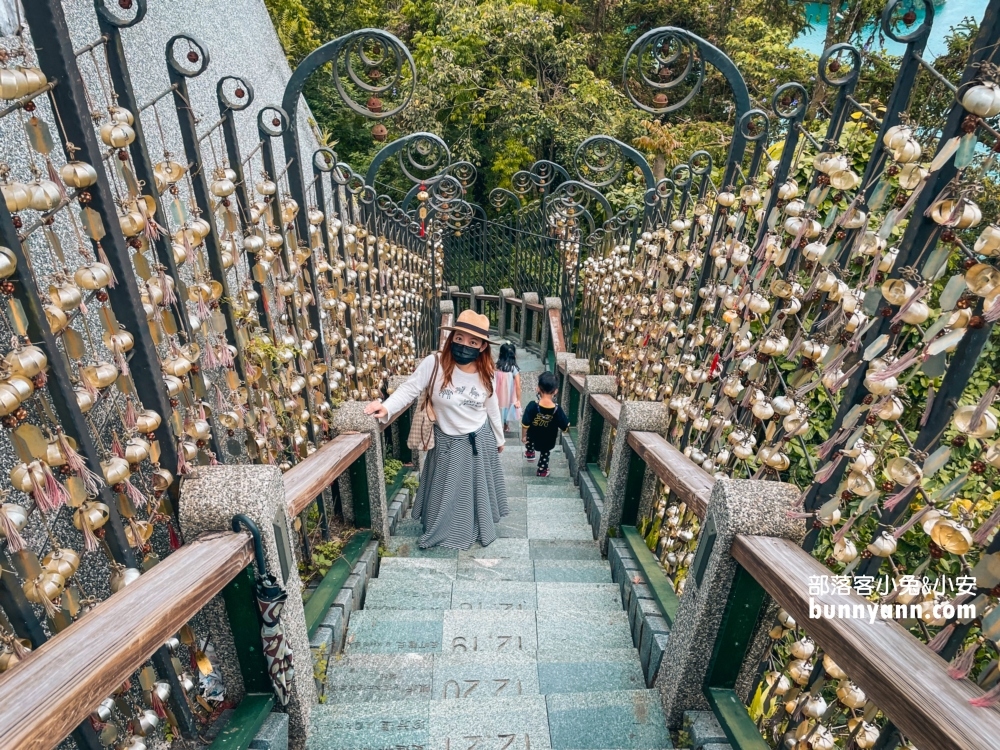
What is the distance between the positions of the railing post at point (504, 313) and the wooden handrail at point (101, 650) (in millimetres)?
9364

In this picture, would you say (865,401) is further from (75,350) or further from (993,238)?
(75,350)

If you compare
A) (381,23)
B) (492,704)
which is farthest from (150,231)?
(381,23)

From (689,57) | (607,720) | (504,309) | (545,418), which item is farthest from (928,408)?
(504,309)

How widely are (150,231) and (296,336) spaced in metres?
1.12

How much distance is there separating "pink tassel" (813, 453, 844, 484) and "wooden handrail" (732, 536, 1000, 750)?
231mm

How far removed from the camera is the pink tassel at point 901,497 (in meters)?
1.30

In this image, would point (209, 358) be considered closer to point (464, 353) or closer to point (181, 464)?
point (181, 464)

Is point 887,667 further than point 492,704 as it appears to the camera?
No

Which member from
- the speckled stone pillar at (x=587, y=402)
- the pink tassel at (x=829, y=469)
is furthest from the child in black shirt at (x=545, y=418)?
the pink tassel at (x=829, y=469)

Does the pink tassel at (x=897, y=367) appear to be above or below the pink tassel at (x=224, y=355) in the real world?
above

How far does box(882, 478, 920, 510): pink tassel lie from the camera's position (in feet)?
4.28

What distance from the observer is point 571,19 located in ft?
47.5

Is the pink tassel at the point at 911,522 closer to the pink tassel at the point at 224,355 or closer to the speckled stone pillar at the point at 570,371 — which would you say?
the pink tassel at the point at 224,355

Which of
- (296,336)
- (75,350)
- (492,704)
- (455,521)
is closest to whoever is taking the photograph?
(75,350)
